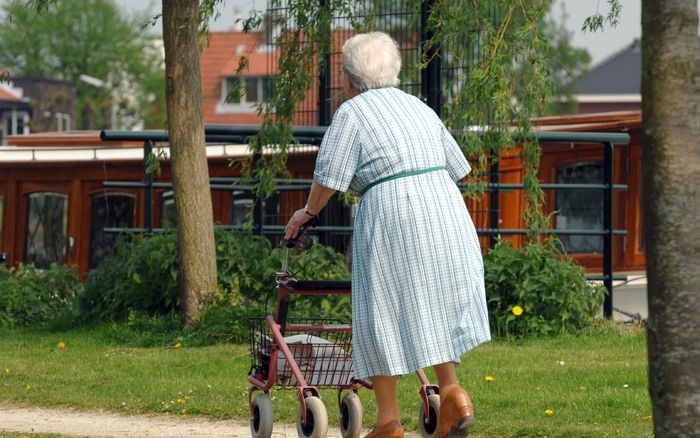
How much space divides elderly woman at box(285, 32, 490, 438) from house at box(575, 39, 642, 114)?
268 ft

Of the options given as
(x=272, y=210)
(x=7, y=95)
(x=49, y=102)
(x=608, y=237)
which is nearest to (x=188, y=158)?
(x=272, y=210)

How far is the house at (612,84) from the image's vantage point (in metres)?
90.2

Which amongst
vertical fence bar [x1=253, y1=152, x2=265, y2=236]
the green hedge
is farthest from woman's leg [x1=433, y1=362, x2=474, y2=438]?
vertical fence bar [x1=253, y1=152, x2=265, y2=236]

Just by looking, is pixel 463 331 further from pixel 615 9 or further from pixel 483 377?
pixel 615 9

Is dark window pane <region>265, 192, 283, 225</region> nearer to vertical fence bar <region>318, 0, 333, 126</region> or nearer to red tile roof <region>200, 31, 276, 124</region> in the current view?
vertical fence bar <region>318, 0, 333, 126</region>

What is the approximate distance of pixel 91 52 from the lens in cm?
8775

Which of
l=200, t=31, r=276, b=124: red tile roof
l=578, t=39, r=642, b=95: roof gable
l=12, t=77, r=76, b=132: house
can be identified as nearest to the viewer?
l=12, t=77, r=76, b=132: house

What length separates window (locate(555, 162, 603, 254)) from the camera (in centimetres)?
1557

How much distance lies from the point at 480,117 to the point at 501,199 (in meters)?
4.10

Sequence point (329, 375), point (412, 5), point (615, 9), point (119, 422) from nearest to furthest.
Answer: point (329, 375) < point (119, 422) < point (615, 9) < point (412, 5)

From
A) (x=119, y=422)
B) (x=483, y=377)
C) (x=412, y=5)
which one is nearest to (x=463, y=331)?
(x=119, y=422)

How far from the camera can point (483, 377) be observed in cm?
923

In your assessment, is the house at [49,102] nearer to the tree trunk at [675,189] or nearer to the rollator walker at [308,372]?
the rollator walker at [308,372]

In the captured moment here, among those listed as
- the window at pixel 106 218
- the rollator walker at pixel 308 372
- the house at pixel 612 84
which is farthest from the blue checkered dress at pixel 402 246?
the house at pixel 612 84
